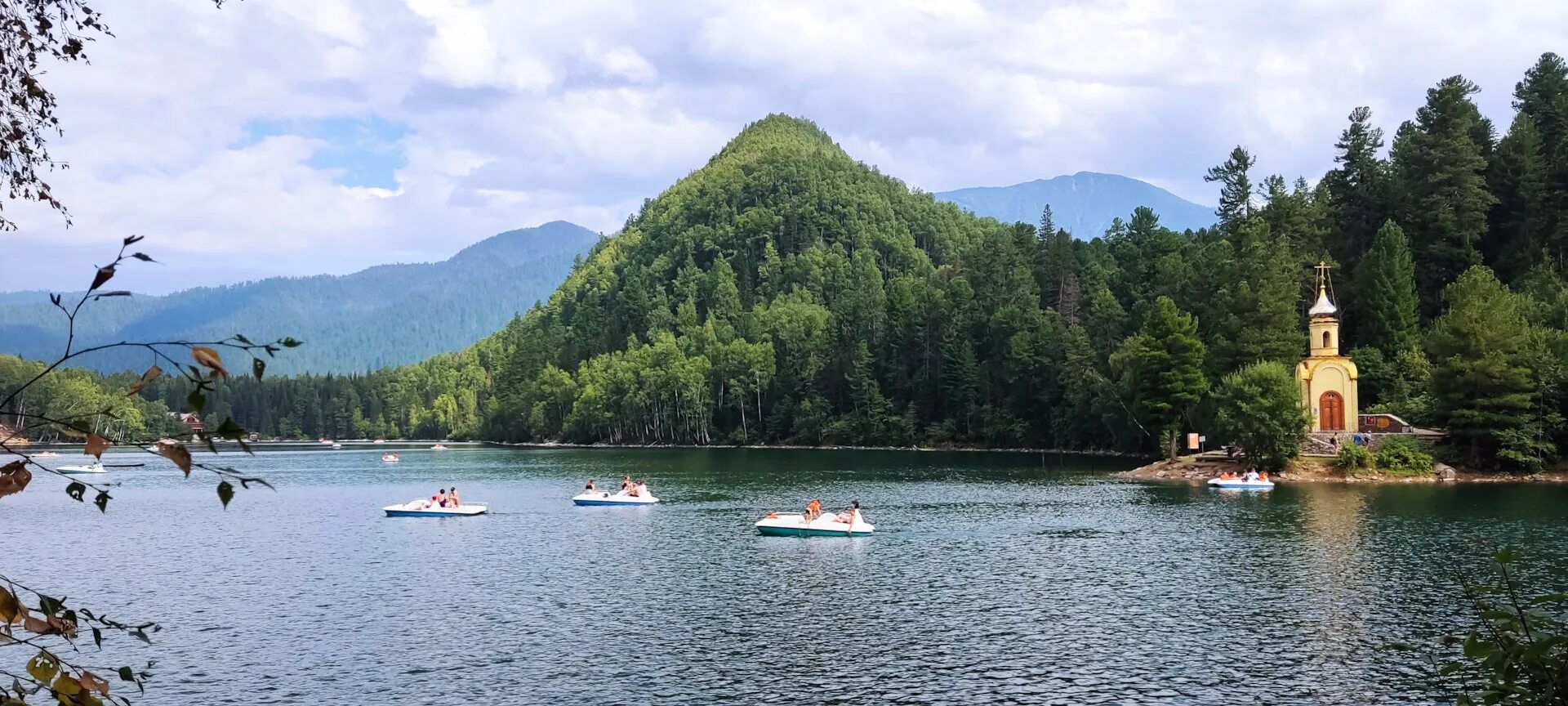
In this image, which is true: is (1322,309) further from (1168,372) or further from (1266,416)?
(1168,372)

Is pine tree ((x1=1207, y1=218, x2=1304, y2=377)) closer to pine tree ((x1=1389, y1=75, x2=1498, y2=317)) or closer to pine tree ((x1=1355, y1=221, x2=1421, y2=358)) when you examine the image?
pine tree ((x1=1355, y1=221, x2=1421, y2=358))

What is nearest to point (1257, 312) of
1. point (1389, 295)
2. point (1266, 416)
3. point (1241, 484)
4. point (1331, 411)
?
point (1389, 295)

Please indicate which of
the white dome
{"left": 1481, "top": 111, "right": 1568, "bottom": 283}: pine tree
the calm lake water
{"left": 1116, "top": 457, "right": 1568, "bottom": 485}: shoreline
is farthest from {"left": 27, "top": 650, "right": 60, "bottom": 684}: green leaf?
{"left": 1481, "top": 111, "right": 1568, "bottom": 283}: pine tree

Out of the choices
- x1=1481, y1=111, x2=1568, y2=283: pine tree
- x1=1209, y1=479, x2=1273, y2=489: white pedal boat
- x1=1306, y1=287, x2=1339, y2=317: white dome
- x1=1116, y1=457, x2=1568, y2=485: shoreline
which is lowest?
x1=1209, y1=479, x2=1273, y2=489: white pedal boat

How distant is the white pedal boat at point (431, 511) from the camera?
2854 inches

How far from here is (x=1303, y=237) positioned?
122 metres

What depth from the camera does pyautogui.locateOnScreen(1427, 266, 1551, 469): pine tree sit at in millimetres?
80438

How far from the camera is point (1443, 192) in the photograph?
115 metres

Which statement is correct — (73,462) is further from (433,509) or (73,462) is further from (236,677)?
(236,677)

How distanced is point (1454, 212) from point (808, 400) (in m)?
83.3

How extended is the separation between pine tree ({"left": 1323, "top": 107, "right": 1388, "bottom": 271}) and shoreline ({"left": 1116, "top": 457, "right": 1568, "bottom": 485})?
39584 millimetres

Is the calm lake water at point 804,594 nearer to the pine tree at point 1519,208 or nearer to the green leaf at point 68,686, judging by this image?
the green leaf at point 68,686

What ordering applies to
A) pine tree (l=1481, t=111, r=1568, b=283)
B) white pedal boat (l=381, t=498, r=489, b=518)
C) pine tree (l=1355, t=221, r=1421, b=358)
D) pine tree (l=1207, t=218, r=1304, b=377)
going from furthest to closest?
pine tree (l=1481, t=111, r=1568, b=283) < pine tree (l=1355, t=221, r=1421, b=358) < pine tree (l=1207, t=218, r=1304, b=377) < white pedal boat (l=381, t=498, r=489, b=518)

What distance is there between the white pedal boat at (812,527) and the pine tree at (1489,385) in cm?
4684
